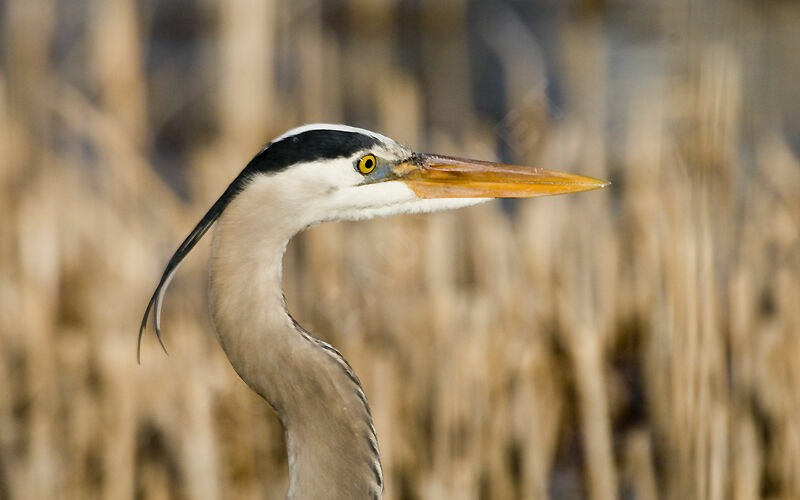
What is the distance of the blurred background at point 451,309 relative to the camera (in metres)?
2.89

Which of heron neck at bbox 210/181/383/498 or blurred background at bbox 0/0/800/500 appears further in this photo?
blurred background at bbox 0/0/800/500

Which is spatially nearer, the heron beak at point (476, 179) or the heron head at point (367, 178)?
the heron head at point (367, 178)

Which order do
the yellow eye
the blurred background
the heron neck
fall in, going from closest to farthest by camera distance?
the heron neck → the yellow eye → the blurred background

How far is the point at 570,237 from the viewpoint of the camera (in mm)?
3572

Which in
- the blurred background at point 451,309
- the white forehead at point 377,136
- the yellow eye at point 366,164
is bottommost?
the blurred background at point 451,309

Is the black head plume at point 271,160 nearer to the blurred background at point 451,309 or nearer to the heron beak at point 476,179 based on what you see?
the heron beak at point 476,179

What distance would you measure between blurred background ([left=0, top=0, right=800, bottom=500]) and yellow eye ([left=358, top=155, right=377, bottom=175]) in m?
0.68

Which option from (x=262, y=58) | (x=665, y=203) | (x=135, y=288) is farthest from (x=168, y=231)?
(x=665, y=203)

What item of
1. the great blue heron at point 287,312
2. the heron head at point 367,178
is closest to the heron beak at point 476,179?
the heron head at point 367,178

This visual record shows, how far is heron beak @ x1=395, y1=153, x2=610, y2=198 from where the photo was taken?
1.99m

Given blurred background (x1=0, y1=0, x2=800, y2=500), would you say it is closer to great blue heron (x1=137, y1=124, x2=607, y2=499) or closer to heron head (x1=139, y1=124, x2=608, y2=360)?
heron head (x1=139, y1=124, x2=608, y2=360)

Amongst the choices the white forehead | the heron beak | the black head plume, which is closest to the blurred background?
the heron beak

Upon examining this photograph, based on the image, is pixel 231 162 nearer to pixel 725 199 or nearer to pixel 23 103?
pixel 23 103

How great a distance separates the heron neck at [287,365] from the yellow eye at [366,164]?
0.18 m
